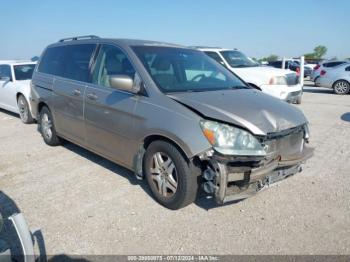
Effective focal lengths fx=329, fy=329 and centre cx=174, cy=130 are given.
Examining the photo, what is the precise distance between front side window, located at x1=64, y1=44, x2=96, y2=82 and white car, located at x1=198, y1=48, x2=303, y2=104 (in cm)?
565

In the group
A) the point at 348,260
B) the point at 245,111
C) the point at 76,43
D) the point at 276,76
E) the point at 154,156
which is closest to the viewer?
the point at 348,260

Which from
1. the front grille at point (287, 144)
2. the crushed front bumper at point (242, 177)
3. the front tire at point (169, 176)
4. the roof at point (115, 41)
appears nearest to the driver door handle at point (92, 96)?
the roof at point (115, 41)

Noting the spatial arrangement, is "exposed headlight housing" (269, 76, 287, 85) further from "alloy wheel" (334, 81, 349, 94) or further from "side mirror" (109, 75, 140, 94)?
"alloy wheel" (334, 81, 349, 94)

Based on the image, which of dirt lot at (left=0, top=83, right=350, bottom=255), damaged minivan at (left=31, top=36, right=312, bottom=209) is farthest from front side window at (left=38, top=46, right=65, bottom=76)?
dirt lot at (left=0, top=83, right=350, bottom=255)

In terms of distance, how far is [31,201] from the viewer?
3.96 m

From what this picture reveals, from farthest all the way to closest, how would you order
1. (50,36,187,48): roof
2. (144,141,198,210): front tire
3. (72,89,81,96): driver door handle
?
(72,89,81,96): driver door handle, (50,36,187,48): roof, (144,141,198,210): front tire

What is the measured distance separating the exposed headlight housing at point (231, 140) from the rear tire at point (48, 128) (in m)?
3.60

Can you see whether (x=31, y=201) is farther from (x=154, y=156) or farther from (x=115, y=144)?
(x=154, y=156)

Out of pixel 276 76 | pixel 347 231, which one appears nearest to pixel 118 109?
pixel 347 231

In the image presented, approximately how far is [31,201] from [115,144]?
3.97ft

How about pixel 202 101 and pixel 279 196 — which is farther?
pixel 279 196

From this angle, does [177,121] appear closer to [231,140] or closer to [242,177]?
[231,140]

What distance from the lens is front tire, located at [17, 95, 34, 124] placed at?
27.0ft

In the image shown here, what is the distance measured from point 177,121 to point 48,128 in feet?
11.6
